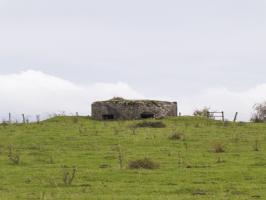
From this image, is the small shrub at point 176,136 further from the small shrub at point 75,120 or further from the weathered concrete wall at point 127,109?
the weathered concrete wall at point 127,109

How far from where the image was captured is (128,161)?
32906mm

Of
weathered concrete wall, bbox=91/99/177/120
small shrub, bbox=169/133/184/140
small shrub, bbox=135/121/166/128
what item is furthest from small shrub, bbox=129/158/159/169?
weathered concrete wall, bbox=91/99/177/120

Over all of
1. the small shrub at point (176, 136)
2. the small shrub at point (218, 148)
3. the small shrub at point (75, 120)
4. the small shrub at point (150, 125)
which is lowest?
the small shrub at point (218, 148)

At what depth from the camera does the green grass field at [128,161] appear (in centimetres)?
2370

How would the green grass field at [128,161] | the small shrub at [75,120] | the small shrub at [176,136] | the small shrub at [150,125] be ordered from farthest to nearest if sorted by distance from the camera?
the small shrub at [75,120]
the small shrub at [150,125]
the small shrub at [176,136]
the green grass field at [128,161]

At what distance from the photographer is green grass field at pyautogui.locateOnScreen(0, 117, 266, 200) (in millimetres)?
23703

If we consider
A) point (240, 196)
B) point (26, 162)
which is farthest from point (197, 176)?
point (26, 162)

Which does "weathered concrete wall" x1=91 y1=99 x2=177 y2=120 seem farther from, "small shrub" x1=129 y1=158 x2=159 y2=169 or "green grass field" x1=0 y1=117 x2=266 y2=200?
"small shrub" x1=129 y1=158 x2=159 y2=169

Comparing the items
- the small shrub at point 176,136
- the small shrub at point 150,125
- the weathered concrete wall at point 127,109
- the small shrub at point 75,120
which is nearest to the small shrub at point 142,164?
the small shrub at point 176,136

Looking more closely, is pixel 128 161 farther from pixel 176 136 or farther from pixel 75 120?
pixel 75 120

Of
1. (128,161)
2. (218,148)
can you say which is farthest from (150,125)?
(128,161)

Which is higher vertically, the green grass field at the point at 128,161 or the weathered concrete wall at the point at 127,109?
the weathered concrete wall at the point at 127,109

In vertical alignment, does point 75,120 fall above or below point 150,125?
above

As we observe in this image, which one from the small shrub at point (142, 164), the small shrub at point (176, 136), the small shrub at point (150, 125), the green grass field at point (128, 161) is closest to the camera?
the green grass field at point (128, 161)
